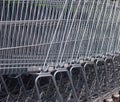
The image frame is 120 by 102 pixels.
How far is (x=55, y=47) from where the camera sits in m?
5.45

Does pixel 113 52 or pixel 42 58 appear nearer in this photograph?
pixel 42 58

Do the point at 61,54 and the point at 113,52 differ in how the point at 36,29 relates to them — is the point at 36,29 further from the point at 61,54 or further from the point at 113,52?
the point at 113,52

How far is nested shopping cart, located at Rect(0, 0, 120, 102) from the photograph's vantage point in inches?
194

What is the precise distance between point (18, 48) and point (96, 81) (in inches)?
80.5

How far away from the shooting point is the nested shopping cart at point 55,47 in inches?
194

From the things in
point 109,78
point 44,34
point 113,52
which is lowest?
point 109,78

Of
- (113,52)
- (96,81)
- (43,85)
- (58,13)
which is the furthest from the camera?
(113,52)

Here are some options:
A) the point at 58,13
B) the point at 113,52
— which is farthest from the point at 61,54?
the point at 113,52

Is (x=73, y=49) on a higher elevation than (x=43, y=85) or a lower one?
higher

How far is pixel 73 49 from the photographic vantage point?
5691mm

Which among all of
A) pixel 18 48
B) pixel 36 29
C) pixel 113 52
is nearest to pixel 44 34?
pixel 36 29

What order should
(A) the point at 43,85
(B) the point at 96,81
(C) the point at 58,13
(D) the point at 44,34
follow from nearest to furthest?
1. (D) the point at 44,34
2. (C) the point at 58,13
3. (A) the point at 43,85
4. (B) the point at 96,81

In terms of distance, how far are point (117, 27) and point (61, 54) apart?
2.30 m

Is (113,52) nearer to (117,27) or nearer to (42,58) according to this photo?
(117,27)
